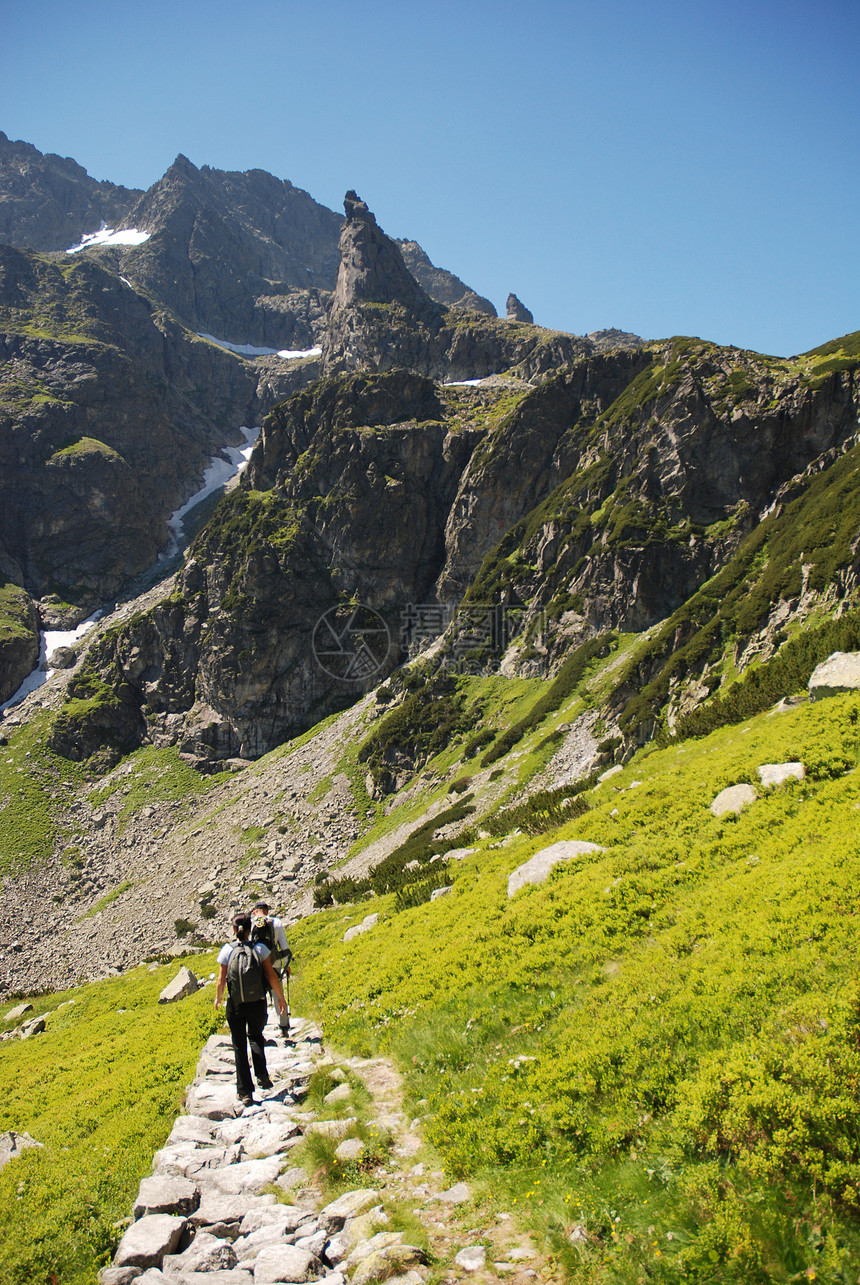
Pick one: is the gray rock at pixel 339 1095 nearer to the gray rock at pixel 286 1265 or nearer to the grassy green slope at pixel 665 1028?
the grassy green slope at pixel 665 1028

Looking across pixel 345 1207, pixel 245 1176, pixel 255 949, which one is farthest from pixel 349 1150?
pixel 255 949

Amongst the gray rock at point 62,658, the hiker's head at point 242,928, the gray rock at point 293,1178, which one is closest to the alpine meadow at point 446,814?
the gray rock at point 293,1178

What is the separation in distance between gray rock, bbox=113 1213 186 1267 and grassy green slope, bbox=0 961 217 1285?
34.6 inches

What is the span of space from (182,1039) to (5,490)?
157224mm

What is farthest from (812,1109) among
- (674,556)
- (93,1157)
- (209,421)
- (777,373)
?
(209,421)

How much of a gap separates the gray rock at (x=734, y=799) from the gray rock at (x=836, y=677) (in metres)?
6.11

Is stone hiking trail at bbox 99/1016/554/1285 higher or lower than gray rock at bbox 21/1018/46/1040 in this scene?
higher

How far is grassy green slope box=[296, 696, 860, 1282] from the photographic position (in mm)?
4551

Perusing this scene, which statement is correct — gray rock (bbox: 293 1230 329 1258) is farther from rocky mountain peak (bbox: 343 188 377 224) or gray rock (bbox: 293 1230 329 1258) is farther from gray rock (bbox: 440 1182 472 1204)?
rocky mountain peak (bbox: 343 188 377 224)

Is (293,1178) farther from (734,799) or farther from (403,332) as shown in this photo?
(403,332)

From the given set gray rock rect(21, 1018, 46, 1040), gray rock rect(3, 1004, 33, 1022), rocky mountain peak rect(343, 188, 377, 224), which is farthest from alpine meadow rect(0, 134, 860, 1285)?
rocky mountain peak rect(343, 188, 377, 224)

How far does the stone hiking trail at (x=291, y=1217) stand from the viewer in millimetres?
4941

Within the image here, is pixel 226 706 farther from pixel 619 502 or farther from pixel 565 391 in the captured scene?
pixel 565 391

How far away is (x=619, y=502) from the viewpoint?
67688 millimetres
